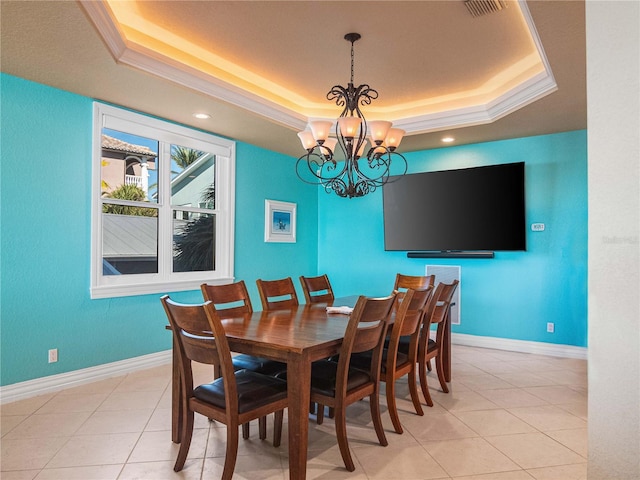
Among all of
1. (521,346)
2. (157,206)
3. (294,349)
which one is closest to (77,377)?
(157,206)

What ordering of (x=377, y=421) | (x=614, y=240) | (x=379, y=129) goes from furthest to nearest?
(x=379, y=129) < (x=377, y=421) < (x=614, y=240)

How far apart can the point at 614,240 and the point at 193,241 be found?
4.16 metres

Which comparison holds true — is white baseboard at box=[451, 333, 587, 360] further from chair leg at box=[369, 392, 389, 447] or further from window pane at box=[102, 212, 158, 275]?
window pane at box=[102, 212, 158, 275]

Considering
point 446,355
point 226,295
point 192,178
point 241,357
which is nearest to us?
point 241,357

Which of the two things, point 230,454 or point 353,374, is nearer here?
point 230,454

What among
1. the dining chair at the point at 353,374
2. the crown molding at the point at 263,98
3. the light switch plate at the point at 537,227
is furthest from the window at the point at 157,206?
the light switch plate at the point at 537,227

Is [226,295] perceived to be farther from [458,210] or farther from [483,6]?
[458,210]

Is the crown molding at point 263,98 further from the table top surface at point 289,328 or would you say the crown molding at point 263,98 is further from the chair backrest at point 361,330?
the table top surface at point 289,328

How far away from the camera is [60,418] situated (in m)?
2.73

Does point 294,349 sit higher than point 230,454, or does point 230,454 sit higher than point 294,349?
point 294,349

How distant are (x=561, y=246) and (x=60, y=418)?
4.85m

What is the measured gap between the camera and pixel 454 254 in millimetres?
5035

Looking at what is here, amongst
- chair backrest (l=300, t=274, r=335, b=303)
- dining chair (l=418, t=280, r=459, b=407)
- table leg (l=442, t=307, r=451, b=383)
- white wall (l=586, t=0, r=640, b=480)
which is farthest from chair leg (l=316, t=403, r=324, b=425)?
white wall (l=586, t=0, r=640, b=480)

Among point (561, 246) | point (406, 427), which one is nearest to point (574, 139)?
point (561, 246)
